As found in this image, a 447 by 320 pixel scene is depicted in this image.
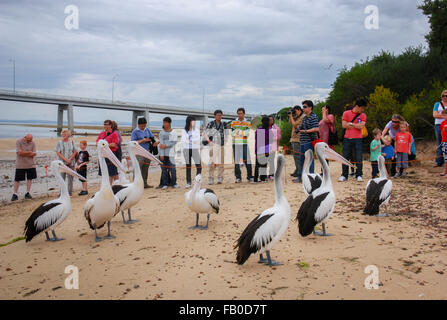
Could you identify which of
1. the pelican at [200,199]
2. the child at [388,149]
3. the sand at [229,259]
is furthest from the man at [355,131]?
the pelican at [200,199]

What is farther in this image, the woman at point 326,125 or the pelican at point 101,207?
the woman at point 326,125

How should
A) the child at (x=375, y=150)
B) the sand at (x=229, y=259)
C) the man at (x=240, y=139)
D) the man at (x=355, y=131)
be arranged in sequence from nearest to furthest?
the sand at (x=229, y=259)
the man at (x=355, y=131)
the child at (x=375, y=150)
the man at (x=240, y=139)

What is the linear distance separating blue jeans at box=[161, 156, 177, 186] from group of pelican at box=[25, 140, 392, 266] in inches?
117

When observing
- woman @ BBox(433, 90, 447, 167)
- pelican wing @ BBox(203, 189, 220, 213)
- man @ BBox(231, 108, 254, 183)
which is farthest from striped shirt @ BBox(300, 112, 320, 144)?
pelican wing @ BBox(203, 189, 220, 213)

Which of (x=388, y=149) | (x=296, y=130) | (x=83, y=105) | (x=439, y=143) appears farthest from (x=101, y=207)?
(x=83, y=105)

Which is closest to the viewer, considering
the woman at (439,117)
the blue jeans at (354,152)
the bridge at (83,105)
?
the woman at (439,117)

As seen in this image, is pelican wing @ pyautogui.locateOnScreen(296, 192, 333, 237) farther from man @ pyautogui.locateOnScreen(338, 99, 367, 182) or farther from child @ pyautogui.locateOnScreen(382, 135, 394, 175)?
child @ pyautogui.locateOnScreen(382, 135, 394, 175)

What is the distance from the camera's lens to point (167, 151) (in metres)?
9.87

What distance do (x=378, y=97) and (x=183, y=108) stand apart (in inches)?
2790

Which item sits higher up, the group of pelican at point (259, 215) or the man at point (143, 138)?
the man at point (143, 138)

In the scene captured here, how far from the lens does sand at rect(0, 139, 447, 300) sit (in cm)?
357

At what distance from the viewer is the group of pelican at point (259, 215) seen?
401 cm

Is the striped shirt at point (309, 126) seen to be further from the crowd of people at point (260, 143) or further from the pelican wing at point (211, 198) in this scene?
the pelican wing at point (211, 198)
